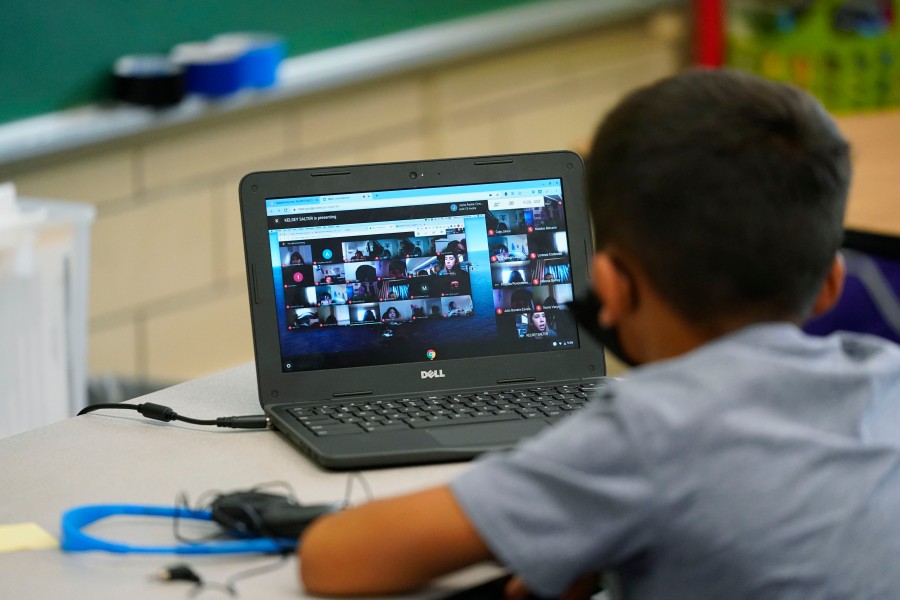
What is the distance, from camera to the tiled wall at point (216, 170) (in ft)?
8.74

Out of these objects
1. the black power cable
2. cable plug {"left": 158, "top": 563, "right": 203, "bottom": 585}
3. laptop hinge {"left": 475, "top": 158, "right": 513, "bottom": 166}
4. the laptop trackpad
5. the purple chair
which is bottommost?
the purple chair

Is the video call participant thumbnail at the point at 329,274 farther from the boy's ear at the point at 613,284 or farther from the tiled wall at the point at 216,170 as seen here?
the tiled wall at the point at 216,170

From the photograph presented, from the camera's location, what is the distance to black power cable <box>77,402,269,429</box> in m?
1.27

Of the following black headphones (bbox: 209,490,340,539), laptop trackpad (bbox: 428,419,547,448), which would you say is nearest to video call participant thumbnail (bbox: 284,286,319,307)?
laptop trackpad (bbox: 428,419,547,448)

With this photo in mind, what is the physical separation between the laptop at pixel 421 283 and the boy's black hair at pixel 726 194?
1.38 ft

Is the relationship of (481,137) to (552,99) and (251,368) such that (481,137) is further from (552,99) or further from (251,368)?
(251,368)

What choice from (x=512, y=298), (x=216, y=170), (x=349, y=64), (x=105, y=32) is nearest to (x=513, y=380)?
(x=512, y=298)

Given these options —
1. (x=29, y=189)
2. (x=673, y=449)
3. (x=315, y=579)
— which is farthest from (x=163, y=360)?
(x=673, y=449)

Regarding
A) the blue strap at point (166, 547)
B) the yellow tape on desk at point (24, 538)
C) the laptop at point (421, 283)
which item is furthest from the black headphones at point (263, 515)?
the laptop at point (421, 283)

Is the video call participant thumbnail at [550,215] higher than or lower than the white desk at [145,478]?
higher

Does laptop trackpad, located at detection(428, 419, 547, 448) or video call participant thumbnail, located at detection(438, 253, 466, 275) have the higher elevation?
video call participant thumbnail, located at detection(438, 253, 466, 275)

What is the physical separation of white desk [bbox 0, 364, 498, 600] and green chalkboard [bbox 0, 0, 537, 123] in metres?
1.21

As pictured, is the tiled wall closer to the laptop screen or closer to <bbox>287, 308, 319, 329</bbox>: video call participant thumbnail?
the laptop screen

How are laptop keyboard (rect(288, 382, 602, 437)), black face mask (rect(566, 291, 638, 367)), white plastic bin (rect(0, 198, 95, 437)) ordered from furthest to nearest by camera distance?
white plastic bin (rect(0, 198, 95, 437)), laptop keyboard (rect(288, 382, 602, 437)), black face mask (rect(566, 291, 638, 367))
